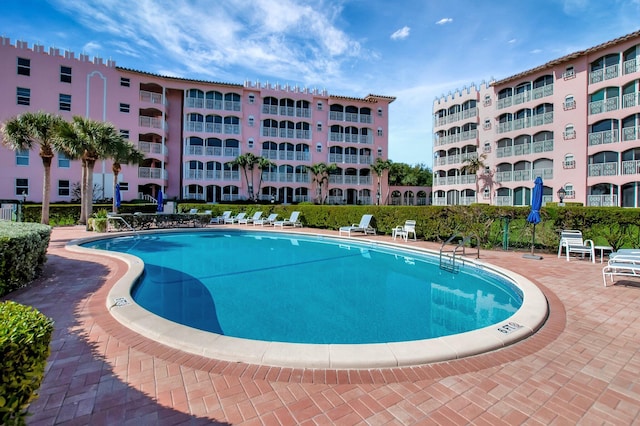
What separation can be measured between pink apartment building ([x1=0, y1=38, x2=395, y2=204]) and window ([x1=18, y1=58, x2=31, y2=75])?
0.07m

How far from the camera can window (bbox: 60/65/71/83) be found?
91.8ft

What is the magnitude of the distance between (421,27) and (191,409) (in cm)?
1516

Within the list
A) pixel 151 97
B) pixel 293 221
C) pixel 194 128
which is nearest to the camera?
pixel 293 221

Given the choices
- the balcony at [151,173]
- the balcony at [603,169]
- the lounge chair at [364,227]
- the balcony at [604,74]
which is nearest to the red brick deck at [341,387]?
the lounge chair at [364,227]

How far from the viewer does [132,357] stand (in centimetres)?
336

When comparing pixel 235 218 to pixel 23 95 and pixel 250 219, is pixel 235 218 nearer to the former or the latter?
pixel 250 219

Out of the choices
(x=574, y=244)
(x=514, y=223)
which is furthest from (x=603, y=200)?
(x=574, y=244)

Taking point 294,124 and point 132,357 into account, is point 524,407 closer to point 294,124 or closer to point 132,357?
point 132,357


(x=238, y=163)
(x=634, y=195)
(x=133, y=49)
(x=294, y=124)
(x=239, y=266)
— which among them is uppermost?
(x=294, y=124)

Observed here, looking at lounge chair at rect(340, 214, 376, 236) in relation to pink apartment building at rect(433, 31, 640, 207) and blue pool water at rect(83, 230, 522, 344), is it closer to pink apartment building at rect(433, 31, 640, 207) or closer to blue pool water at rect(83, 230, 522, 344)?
blue pool water at rect(83, 230, 522, 344)

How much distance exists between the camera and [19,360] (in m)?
1.68

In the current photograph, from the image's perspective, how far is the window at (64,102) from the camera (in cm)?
2794

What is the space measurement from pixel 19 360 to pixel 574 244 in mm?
11906

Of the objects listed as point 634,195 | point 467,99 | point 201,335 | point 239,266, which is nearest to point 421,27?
point 239,266
